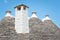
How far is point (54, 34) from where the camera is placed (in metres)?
18.0

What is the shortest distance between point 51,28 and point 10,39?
4.06 meters

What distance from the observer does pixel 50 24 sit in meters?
19.3

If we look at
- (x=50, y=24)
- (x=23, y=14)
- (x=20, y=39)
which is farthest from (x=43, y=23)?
(x=20, y=39)

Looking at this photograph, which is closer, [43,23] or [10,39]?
[10,39]

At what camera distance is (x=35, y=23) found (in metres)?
18.7

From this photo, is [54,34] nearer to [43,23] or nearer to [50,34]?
[50,34]

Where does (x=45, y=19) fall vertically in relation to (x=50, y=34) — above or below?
above

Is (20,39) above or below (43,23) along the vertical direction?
below

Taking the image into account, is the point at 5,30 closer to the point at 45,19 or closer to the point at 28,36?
the point at 28,36

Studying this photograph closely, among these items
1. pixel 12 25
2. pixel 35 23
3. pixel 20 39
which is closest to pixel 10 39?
pixel 20 39

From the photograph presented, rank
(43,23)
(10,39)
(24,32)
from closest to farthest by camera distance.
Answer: (10,39)
(24,32)
(43,23)

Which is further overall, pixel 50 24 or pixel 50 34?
pixel 50 24

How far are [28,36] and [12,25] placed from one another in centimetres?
189

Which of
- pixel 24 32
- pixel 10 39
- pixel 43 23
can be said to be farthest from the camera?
pixel 43 23
